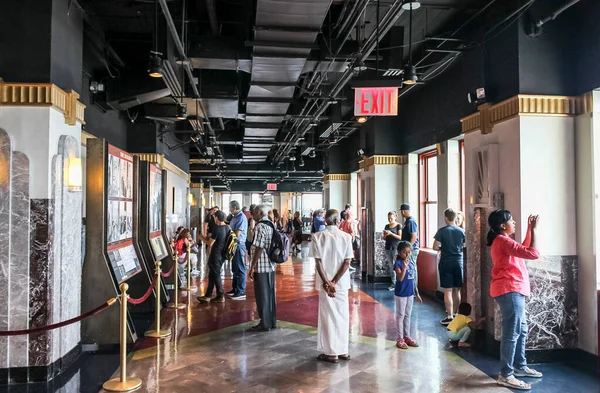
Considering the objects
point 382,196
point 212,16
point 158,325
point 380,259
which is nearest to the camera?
point 212,16

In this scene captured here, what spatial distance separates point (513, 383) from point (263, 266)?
10.5 feet

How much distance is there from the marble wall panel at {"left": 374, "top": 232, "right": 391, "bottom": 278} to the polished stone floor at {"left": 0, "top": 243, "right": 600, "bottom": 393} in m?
3.08

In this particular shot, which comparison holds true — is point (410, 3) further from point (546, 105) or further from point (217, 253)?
point (217, 253)

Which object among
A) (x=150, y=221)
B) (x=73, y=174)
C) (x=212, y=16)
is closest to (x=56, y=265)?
(x=73, y=174)

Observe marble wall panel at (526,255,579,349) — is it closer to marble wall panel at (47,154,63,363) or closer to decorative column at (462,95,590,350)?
decorative column at (462,95,590,350)

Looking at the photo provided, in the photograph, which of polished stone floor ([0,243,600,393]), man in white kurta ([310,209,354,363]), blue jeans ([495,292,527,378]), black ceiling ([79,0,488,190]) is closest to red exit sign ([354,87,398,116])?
black ceiling ([79,0,488,190])

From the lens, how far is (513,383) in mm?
4016

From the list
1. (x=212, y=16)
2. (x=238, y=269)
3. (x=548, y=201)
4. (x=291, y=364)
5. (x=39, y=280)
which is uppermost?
(x=212, y=16)

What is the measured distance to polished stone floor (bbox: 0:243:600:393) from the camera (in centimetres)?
405

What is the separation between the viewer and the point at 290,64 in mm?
5648

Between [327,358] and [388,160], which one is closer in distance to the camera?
[327,358]

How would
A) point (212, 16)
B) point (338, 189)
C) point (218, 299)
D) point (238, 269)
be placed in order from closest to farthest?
1. point (212, 16)
2. point (218, 299)
3. point (238, 269)
4. point (338, 189)

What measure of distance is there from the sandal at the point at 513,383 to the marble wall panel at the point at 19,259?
15.2ft

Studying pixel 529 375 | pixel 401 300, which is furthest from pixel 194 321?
pixel 529 375
